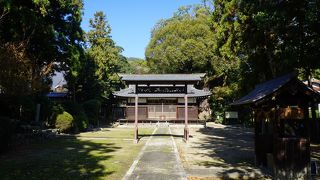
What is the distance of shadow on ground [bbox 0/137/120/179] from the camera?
31.5 feet

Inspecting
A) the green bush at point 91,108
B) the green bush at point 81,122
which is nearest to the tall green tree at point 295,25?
the green bush at point 81,122

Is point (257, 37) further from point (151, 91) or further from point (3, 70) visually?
point (3, 70)

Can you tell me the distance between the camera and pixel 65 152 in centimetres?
1455

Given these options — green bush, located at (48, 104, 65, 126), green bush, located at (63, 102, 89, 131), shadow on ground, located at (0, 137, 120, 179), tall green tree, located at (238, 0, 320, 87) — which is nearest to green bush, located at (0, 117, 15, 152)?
shadow on ground, located at (0, 137, 120, 179)

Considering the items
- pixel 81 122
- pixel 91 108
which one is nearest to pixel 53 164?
pixel 81 122

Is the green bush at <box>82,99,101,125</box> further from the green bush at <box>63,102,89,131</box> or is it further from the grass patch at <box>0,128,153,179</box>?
the grass patch at <box>0,128,153,179</box>

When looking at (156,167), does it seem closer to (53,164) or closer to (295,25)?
(53,164)

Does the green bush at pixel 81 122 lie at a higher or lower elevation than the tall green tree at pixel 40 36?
lower

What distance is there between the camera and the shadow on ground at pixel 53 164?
9.60m

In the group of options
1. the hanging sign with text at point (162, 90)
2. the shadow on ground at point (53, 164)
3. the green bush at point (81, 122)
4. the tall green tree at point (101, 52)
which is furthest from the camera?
the tall green tree at point (101, 52)

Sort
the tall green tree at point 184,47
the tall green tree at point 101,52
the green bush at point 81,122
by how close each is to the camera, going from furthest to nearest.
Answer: the tall green tree at point 184,47
the tall green tree at point 101,52
the green bush at point 81,122

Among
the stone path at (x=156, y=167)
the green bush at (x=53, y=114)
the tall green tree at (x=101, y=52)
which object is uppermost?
the tall green tree at (x=101, y=52)

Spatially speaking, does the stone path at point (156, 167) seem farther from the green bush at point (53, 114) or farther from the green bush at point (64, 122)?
the green bush at point (53, 114)

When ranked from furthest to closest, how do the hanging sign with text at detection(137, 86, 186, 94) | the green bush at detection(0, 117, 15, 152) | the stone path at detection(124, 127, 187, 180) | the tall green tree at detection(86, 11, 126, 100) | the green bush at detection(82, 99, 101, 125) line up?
the tall green tree at detection(86, 11, 126, 100) < the green bush at detection(82, 99, 101, 125) < the hanging sign with text at detection(137, 86, 186, 94) < the green bush at detection(0, 117, 15, 152) < the stone path at detection(124, 127, 187, 180)
